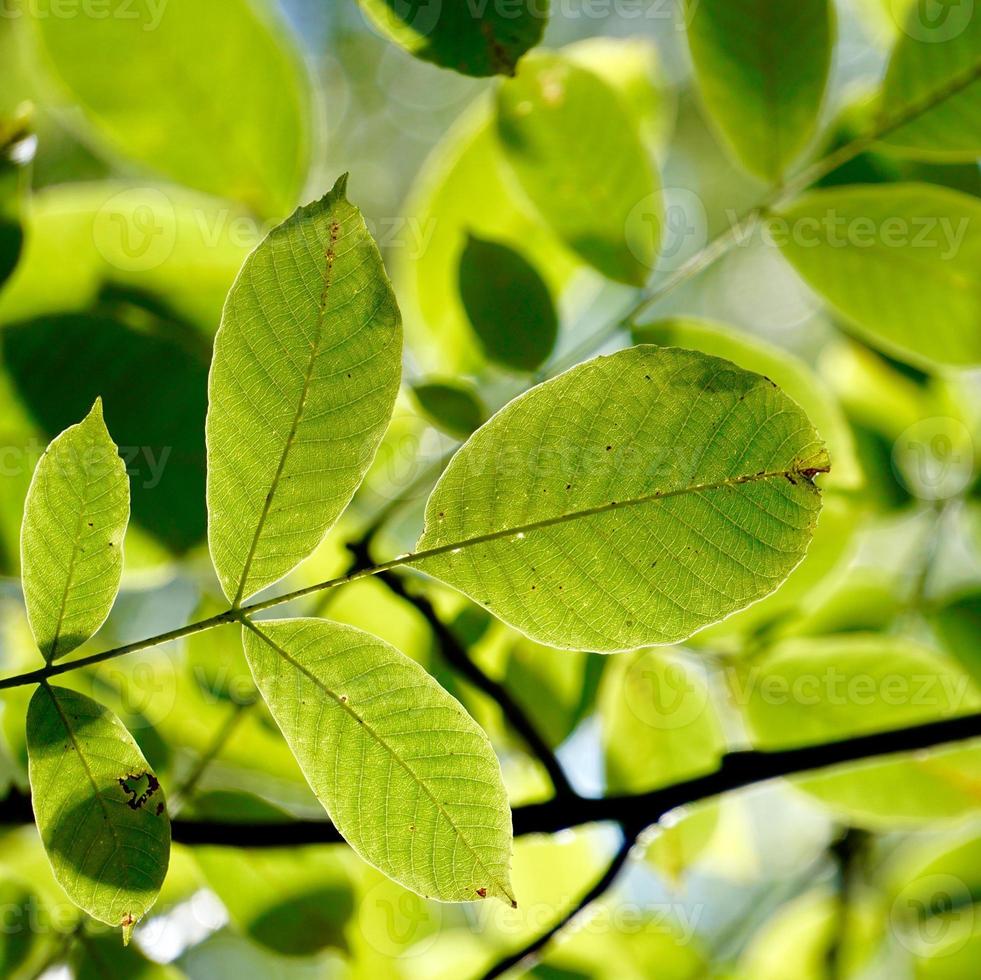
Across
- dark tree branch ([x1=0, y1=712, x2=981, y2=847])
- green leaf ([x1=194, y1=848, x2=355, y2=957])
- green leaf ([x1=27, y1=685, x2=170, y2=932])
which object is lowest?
green leaf ([x1=194, y1=848, x2=355, y2=957])

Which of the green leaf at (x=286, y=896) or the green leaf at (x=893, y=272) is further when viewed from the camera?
the green leaf at (x=286, y=896)

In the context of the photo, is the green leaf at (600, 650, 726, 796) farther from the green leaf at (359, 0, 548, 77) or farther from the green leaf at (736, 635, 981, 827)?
the green leaf at (359, 0, 548, 77)

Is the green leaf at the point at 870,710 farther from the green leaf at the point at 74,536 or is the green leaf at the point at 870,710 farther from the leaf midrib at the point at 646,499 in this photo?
the green leaf at the point at 74,536

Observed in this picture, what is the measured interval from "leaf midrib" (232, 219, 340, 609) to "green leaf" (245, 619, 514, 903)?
0.04 metres

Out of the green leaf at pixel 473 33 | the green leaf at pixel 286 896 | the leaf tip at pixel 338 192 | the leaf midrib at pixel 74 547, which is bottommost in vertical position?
the green leaf at pixel 286 896

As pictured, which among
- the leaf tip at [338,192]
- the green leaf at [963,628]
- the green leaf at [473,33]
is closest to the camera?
the leaf tip at [338,192]

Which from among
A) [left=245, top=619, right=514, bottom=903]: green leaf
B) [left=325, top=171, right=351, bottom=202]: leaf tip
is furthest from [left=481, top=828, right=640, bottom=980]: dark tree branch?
[left=325, top=171, right=351, bottom=202]: leaf tip

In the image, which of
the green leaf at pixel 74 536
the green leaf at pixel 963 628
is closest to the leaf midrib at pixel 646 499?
the green leaf at pixel 74 536

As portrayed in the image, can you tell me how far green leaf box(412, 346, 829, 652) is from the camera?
0.60m

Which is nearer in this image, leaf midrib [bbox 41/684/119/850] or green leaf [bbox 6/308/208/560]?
leaf midrib [bbox 41/684/119/850]

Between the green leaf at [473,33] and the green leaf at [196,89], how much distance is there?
1.00 feet

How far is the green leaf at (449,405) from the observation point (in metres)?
0.95

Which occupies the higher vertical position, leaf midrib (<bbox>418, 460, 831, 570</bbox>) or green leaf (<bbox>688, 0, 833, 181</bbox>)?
green leaf (<bbox>688, 0, 833, 181</bbox>)

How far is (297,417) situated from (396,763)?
238 millimetres
